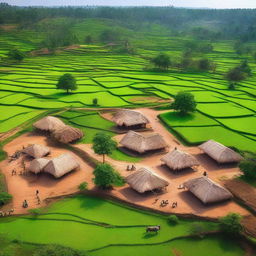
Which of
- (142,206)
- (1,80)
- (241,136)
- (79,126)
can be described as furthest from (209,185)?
(1,80)

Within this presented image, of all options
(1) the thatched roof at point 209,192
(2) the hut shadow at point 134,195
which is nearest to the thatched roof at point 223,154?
(1) the thatched roof at point 209,192

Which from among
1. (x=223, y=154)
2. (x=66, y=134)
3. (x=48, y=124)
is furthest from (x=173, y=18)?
(x=223, y=154)

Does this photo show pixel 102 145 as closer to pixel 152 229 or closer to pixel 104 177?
pixel 104 177

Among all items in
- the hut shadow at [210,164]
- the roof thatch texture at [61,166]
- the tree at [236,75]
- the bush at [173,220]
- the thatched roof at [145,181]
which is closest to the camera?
the bush at [173,220]

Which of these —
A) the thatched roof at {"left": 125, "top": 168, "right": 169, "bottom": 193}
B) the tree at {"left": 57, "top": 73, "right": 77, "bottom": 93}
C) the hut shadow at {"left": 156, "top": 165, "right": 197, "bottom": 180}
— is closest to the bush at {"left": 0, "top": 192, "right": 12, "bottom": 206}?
the thatched roof at {"left": 125, "top": 168, "right": 169, "bottom": 193}

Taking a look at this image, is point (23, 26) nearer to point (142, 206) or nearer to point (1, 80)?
point (1, 80)

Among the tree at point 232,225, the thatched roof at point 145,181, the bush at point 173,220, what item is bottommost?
the bush at point 173,220

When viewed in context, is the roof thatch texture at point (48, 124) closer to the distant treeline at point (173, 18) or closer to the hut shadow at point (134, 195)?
the hut shadow at point (134, 195)
